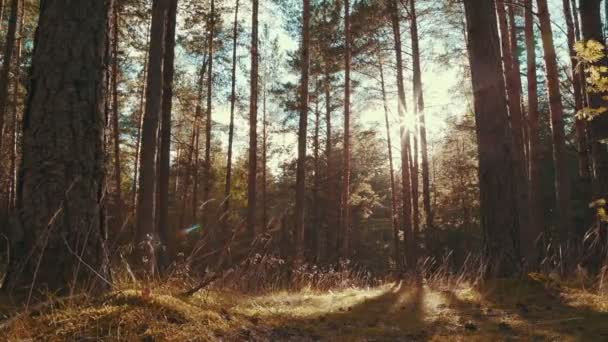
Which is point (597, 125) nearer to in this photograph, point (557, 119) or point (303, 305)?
point (557, 119)

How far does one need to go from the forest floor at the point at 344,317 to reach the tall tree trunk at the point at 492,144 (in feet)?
1.61

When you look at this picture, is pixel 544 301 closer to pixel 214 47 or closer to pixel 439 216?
pixel 214 47

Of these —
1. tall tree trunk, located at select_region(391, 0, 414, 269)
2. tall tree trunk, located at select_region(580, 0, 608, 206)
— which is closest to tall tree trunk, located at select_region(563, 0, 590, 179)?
tall tree trunk, located at select_region(580, 0, 608, 206)

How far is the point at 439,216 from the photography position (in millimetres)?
27062

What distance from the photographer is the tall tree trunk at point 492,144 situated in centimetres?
488

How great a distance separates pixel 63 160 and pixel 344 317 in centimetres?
240

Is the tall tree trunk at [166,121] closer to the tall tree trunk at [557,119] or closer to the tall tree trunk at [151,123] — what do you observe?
the tall tree trunk at [151,123]

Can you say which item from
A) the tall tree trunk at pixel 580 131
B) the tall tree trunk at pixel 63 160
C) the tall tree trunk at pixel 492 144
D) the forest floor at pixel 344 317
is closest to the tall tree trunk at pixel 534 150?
the tall tree trunk at pixel 580 131

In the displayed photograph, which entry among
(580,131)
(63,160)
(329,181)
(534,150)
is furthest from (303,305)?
(329,181)

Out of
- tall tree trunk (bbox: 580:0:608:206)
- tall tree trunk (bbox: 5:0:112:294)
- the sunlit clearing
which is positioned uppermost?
tall tree trunk (bbox: 580:0:608:206)

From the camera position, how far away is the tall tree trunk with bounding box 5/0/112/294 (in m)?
2.37

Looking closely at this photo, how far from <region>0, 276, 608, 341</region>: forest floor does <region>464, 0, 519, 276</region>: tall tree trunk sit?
19.3 inches

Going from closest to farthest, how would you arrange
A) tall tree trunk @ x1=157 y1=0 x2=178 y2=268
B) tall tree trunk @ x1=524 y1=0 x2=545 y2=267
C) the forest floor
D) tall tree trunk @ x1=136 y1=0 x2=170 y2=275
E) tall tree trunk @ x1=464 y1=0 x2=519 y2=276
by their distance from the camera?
the forest floor → tall tree trunk @ x1=464 y1=0 x2=519 y2=276 → tall tree trunk @ x1=136 y1=0 x2=170 y2=275 → tall tree trunk @ x1=157 y1=0 x2=178 y2=268 → tall tree trunk @ x1=524 y1=0 x2=545 y2=267

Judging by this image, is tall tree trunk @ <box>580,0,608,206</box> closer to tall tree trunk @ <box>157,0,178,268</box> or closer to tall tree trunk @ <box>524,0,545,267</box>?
tall tree trunk @ <box>524,0,545,267</box>
